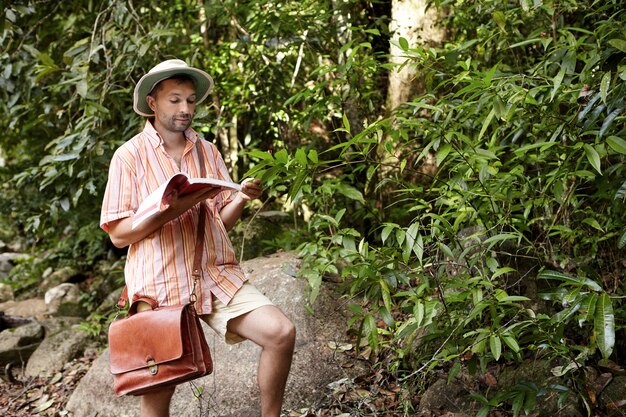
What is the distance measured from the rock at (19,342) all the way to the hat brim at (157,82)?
4.00 meters

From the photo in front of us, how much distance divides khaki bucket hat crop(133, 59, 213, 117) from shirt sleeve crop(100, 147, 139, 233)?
1.05ft

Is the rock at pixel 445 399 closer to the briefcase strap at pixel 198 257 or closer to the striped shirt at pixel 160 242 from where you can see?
the striped shirt at pixel 160 242

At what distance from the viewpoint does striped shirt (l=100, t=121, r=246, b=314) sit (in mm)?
3254

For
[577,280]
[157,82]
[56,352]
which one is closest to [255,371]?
[157,82]

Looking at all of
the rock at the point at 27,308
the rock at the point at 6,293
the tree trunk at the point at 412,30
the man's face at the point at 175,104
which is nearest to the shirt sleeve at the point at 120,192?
the man's face at the point at 175,104

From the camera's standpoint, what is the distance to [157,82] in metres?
3.40

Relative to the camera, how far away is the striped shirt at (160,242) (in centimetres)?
325

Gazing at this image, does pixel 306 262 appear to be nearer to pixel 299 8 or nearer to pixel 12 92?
pixel 299 8

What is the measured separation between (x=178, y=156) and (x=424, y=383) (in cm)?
191

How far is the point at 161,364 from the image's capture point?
3121 millimetres

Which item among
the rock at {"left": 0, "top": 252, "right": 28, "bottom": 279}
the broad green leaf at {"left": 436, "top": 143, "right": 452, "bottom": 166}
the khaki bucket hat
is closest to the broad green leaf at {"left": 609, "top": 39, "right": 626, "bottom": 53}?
the broad green leaf at {"left": 436, "top": 143, "right": 452, "bottom": 166}

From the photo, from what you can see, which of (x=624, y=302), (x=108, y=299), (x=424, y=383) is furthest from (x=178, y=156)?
(x=108, y=299)

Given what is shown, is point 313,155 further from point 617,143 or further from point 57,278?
point 57,278

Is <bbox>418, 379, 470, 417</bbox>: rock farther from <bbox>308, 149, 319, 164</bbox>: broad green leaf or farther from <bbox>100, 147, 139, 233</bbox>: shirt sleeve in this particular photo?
<bbox>100, 147, 139, 233</bbox>: shirt sleeve
